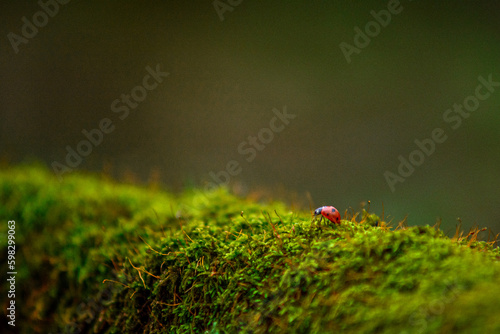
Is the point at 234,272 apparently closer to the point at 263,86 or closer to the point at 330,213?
the point at 330,213

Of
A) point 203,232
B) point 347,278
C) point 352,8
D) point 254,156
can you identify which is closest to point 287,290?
point 347,278

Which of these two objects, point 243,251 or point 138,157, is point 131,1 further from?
point 243,251

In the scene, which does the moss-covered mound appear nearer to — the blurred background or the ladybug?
the ladybug

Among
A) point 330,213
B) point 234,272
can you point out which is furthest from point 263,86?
point 234,272

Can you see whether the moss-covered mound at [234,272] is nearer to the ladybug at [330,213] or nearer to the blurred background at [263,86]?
the ladybug at [330,213]

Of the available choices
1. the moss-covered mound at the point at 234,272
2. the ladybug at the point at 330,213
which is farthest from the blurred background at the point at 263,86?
the ladybug at the point at 330,213
